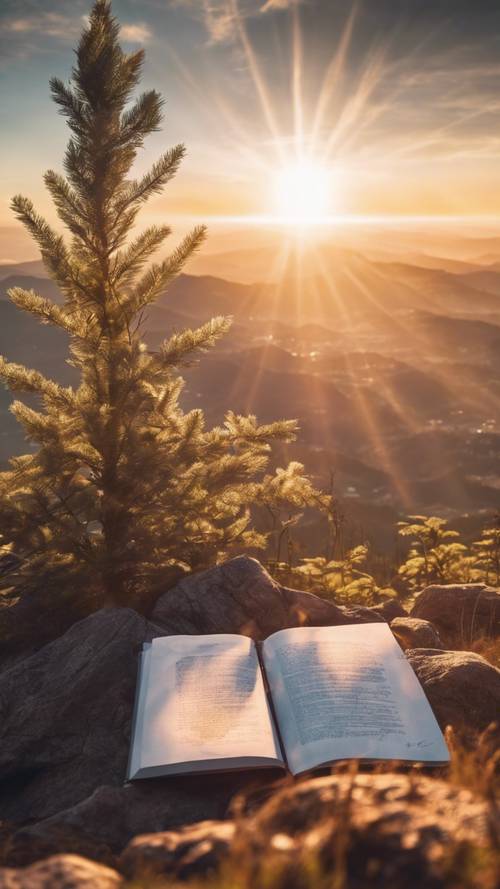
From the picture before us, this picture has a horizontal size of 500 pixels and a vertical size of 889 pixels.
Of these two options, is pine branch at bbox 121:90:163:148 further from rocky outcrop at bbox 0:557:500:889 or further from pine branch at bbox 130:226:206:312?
rocky outcrop at bbox 0:557:500:889

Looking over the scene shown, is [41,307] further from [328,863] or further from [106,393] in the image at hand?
[328,863]

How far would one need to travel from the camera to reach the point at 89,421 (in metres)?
4.50

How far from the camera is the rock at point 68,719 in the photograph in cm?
304

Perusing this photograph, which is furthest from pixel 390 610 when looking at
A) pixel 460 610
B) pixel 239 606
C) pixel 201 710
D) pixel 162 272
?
pixel 162 272

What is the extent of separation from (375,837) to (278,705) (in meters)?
1.57

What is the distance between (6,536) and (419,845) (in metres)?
4.17

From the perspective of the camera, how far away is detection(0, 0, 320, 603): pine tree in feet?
15.1

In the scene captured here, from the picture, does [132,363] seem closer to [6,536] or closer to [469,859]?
[6,536]

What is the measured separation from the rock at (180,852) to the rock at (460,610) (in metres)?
4.14

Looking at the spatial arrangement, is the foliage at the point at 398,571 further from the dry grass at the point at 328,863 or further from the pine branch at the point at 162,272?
the dry grass at the point at 328,863

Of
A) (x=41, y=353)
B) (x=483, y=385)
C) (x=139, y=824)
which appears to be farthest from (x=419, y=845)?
(x=41, y=353)

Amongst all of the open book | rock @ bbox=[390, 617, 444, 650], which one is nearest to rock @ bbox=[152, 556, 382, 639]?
rock @ bbox=[390, 617, 444, 650]

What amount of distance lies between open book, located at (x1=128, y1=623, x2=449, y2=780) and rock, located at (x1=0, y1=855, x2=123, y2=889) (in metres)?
1.20

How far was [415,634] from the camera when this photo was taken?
427cm
